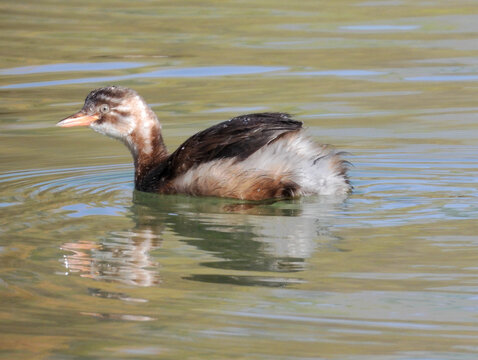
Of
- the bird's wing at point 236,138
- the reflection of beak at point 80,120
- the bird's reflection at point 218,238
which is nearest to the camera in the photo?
the bird's reflection at point 218,238

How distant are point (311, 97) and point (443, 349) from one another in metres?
7.08

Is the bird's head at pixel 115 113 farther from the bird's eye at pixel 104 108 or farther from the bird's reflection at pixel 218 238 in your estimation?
the bird's reflection at pixel 218 238

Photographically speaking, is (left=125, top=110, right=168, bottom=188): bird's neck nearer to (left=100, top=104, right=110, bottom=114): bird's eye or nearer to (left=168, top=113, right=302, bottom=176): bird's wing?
(left=100, top=104, right=110, bottom=114): bird's eye

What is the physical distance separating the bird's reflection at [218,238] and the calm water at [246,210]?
21mm

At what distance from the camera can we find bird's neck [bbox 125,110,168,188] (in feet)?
29.7

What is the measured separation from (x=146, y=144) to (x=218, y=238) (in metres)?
2.15

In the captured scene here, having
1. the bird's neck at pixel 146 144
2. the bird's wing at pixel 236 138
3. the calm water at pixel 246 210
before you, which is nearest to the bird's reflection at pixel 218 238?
the calm water at pixel 246 210

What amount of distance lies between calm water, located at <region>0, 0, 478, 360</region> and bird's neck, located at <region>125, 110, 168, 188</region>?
23 cm

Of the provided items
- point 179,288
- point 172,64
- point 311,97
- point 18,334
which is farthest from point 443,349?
point 172,64

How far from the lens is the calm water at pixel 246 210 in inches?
214

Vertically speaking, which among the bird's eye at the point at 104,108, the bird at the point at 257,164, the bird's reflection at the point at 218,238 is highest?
the bird's eye at the point at 104,108

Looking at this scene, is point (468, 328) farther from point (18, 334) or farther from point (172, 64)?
point (172, 64)

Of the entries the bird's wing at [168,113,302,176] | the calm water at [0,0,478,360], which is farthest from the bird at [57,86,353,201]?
the calm water at [0,0,478,360]

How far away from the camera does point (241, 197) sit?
818 cm
